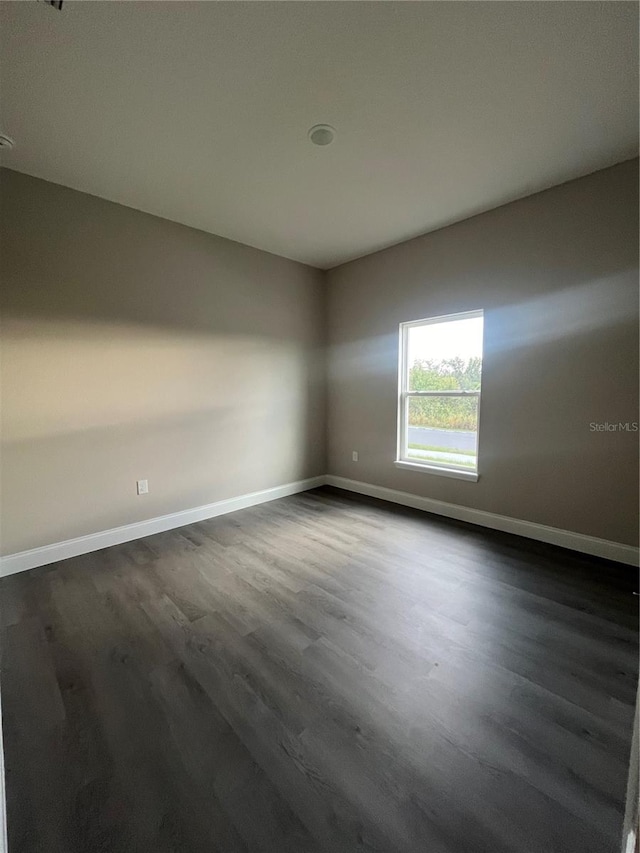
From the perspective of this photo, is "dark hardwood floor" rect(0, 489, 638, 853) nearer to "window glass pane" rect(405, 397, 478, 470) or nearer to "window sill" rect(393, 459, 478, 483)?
"window sill" rect(393, 459, 478, 483)

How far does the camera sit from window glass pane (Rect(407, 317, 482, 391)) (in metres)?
3.30

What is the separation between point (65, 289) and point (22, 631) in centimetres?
230

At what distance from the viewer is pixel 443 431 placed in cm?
361

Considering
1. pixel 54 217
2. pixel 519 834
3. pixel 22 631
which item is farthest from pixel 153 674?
pixel 54 217

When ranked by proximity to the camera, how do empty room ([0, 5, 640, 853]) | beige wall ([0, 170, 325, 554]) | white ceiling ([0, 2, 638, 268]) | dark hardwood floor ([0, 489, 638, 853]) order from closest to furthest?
dark hardwood floor ([0, 489, 638, 853]) → empty room ([0, 5, 640, 853]) → white ceiling ([0, 2, 638, 268]) → beige wall ([0, 170, 325, 554])

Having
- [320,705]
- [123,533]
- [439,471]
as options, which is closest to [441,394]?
[439,471]

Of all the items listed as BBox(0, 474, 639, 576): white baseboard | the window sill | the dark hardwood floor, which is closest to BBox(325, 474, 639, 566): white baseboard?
BBox(0, 474, 639, 576): white baseboard

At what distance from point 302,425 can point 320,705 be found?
127 inches

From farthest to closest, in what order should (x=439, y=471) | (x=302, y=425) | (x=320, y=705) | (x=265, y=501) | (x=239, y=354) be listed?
(x=302, y=425)
(x=265, y=501)
(x=239, y=354)
(x=439, y=471)
(x=320, y=705)

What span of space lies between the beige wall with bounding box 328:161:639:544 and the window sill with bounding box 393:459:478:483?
0.07 meters

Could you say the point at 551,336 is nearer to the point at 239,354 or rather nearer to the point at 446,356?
the point at 446,356

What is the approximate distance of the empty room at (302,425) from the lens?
118cm

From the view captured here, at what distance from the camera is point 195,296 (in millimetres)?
3348

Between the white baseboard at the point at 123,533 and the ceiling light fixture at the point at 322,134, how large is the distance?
3.14 meters
